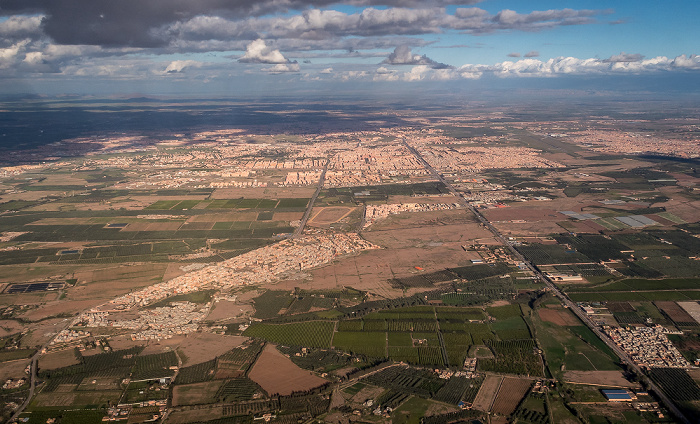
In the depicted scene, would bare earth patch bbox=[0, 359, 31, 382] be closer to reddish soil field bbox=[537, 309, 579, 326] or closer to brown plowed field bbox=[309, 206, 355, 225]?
brown plowed field bbox=[309, 206, 355, 225]

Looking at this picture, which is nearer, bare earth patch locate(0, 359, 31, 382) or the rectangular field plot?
bare earth patch locate(0, 359, 31, 382)

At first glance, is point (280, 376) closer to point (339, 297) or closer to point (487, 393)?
point (339, 297)

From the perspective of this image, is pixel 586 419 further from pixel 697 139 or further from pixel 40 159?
pixel 697 139

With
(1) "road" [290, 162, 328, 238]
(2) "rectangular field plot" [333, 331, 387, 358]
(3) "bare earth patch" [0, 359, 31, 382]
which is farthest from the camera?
(1) "road" [290, 162, 328, 238]

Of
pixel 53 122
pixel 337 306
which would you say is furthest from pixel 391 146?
pixel 53 122

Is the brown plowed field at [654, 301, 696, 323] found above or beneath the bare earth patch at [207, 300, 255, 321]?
above

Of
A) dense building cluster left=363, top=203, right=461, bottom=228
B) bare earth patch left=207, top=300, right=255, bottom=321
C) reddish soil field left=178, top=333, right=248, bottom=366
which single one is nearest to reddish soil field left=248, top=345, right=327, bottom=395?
reddish soil field left=178, top=333, right=248, bottom=366
